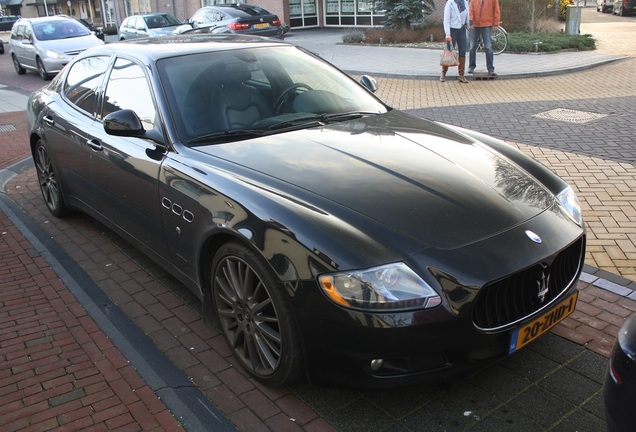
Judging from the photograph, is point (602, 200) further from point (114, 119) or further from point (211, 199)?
point (114, 119)

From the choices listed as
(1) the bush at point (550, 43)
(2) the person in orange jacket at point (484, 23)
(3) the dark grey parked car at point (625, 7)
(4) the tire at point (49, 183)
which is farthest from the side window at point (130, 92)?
(3) the dark grey parked car at point (625, 7)

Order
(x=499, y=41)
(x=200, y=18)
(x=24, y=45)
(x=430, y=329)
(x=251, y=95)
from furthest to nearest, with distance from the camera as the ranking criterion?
(x=200, y=18), (x=24, y=45), (x=499, y=41), (x=251, y=95), (x=430, y=329)

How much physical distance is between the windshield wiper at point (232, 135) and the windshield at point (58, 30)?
51.7ft

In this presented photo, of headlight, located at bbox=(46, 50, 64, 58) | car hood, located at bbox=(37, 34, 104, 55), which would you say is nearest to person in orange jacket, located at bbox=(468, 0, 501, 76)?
car hood, located at bbox=(37, 34, 104, 55)

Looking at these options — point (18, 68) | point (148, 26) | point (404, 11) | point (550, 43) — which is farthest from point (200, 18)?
point (550, 43)

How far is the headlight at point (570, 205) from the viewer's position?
129 inches

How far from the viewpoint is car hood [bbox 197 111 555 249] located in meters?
2.89

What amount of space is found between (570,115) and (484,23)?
14.2 ft

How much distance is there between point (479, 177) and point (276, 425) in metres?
1.69

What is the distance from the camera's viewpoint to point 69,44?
55.3 ft

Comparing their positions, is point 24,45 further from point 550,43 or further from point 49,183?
point 550,43

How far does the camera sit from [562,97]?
10.5 m

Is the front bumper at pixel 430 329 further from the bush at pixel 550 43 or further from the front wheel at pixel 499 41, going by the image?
the bush at pixel 550 43

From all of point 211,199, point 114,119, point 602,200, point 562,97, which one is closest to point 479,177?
point 211,199
